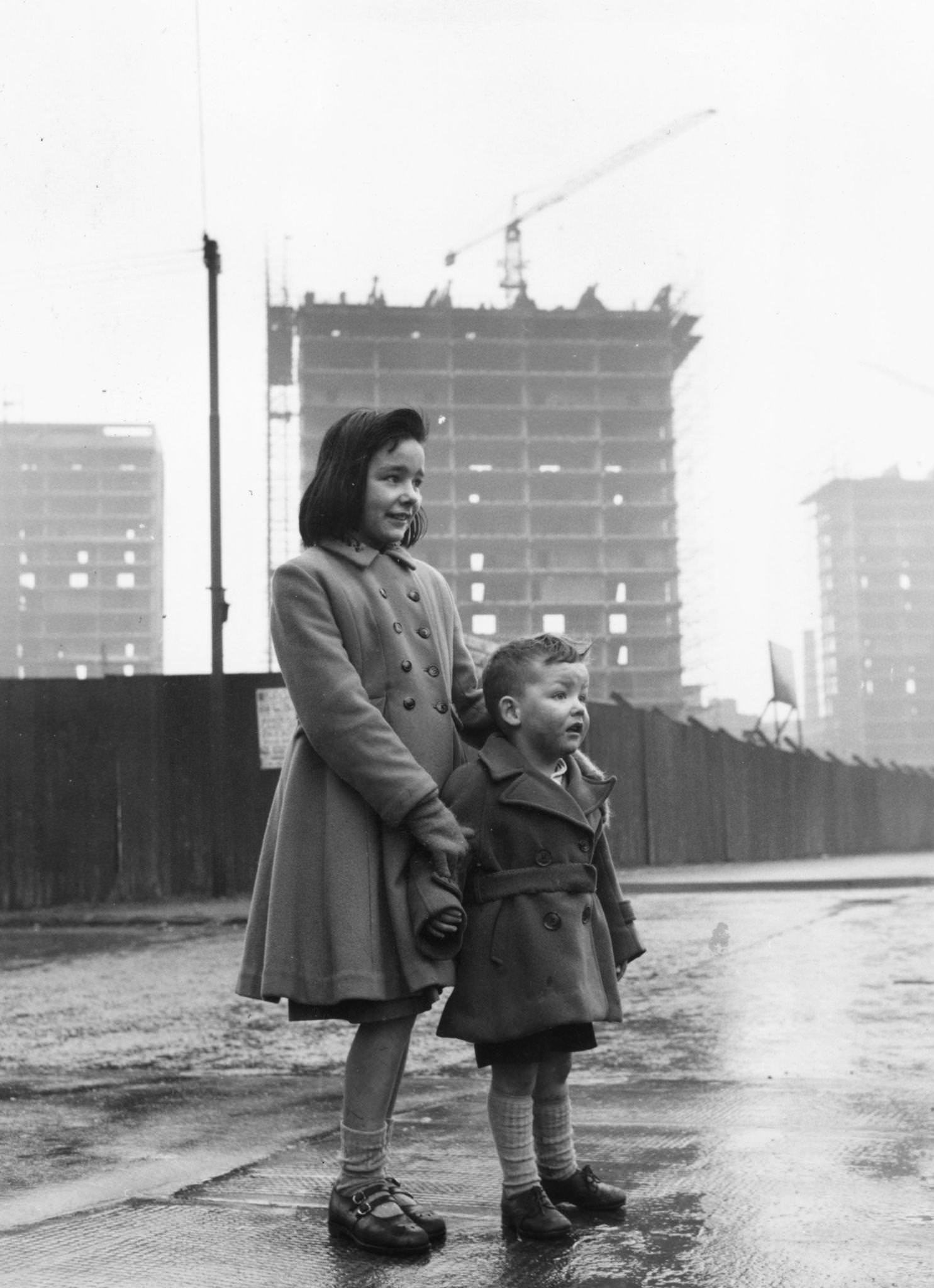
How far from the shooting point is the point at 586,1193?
2938 millimetres

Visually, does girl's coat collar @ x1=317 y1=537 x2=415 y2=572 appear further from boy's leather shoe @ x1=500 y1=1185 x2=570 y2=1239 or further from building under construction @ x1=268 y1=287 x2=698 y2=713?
building under construction @ x1=268 y1=287 x2=698 y2=713

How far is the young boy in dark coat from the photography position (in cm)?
284

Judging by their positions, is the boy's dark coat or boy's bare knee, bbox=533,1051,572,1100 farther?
boy's bare knee, bbox=533,1051,572,1100

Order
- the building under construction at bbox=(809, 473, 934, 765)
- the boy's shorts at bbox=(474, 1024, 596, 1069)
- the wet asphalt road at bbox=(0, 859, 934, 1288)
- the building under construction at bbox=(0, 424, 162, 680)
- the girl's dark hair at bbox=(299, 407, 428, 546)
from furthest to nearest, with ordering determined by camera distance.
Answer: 1. the building under construction at bbox=(0, 424, 162, 680)
2. the building under construction at bbox=(809, 473, 934, 765)
3. the girl's dark hair at bbox=(299, 407, 428, 546)
4. the boy's shorts at bbox=(474, 1024, 596, 1069)
5. the wet asphalt road at bbox=(0, 859, 934, 1288)

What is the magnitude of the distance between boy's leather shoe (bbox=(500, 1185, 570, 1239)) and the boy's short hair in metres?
0.87

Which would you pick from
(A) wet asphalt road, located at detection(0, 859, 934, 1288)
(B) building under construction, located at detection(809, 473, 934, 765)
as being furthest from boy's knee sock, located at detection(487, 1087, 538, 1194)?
(B) building under construction, located at detection(809, 473, 934, 765)

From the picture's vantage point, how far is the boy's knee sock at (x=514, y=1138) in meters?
2.86

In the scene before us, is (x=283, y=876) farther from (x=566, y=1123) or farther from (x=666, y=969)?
(x=666, y=969)

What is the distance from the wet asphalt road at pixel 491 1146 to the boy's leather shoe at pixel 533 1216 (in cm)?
4

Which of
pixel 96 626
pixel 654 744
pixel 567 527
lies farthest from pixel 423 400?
pixel 654 744

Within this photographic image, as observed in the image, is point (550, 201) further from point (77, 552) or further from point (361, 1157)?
point (361, 1157)

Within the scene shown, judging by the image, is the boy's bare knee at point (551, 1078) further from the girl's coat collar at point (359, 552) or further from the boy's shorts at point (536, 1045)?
the girl's coat collar at point (359, 552)

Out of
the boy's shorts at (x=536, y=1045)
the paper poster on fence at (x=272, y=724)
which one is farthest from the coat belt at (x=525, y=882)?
the paper poster on fence at (x=272, y=724)

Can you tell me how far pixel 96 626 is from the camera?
128 m
